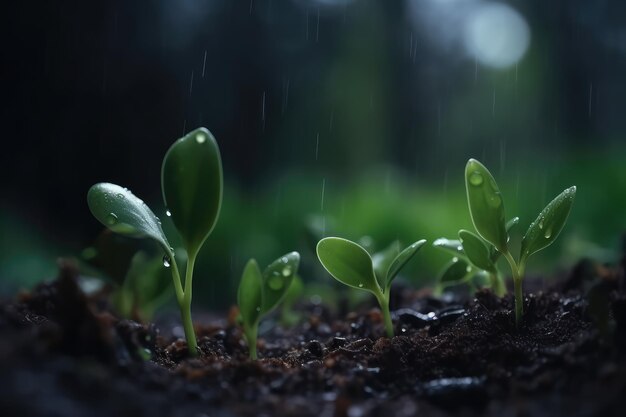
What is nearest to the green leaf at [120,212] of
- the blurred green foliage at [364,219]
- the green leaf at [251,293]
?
the green leaf at [251,293]

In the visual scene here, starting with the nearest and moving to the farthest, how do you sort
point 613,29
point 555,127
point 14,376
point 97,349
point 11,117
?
1. point 14,376
2. point 97,349
3. point 11,117
4. point 613,29
5. point 555,127

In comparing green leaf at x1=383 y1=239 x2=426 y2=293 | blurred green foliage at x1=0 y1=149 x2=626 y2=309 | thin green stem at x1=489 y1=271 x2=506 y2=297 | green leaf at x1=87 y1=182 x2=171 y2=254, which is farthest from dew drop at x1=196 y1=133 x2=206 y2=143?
blurred green foliage at x1=0 y1=149 x2=626 y2=309

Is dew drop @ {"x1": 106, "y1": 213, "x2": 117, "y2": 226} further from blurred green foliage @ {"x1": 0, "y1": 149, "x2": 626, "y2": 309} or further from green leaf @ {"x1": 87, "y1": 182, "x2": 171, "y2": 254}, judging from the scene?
blurred green foliage @ {"x1": 0, "y1": 149, "x2": 626, "y2": 309}

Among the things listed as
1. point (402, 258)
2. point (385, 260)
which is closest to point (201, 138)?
point (402, 258)

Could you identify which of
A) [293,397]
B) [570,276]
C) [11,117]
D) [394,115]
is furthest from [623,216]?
[394,115]

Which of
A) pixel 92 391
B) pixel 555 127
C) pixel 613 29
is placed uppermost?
pixel 613 29

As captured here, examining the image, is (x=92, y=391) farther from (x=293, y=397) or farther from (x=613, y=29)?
(x=613, y=29)

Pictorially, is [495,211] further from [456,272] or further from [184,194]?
[184,194]

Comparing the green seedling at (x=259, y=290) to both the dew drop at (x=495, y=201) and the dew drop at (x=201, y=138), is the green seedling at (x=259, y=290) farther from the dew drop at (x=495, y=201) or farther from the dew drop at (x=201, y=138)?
the dew drop at (x=495, y=201)
